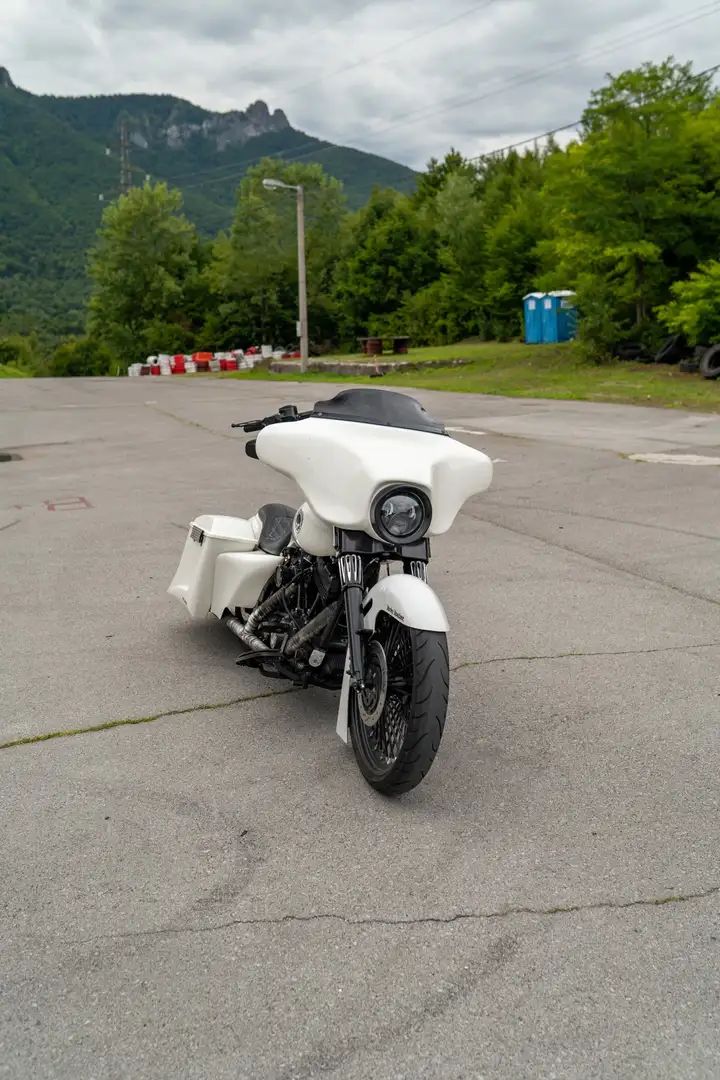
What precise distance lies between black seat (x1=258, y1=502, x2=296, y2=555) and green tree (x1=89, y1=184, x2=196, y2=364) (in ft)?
231

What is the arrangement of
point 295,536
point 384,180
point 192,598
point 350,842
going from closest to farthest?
point 350,842 → point 295,536 → point 192,598 → point 384,180

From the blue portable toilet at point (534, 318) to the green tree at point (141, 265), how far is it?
4196 centimetres

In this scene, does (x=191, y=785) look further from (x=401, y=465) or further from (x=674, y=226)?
(x=674, y=226)

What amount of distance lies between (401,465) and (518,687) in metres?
1.60

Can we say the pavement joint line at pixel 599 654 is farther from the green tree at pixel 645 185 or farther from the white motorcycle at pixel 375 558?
the green tree at pixel 645 185

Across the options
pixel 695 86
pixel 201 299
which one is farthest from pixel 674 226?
pixel 201 299

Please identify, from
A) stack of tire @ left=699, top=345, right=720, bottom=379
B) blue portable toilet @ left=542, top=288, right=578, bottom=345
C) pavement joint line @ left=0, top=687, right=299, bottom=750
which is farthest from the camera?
blue portable toilet @ left=542, top=288, right=578, bottom=345

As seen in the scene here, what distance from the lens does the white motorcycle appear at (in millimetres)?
3381

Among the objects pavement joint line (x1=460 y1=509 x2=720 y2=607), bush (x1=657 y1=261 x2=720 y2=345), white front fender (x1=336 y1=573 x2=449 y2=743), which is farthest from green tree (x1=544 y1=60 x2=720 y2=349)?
white front fender (x1=336 y1=573 x2=449 y2=743)

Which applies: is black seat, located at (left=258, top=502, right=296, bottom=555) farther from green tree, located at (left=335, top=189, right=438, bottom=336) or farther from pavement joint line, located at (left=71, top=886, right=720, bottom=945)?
green tree, located at (left=335, top=189, right=438, bottom=336)

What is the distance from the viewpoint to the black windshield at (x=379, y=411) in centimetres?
382

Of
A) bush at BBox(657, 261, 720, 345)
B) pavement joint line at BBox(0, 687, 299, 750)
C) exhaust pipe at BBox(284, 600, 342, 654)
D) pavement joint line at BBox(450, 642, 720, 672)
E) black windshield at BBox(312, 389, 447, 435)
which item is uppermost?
bush at BBox(657, 261, 720, 345)

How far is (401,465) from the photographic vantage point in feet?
11.7

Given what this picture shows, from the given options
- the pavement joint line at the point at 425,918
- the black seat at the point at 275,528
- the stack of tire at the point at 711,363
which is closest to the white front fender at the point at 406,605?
the pavement joint line at the point at 425,918
